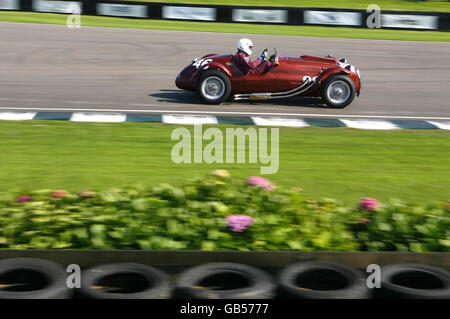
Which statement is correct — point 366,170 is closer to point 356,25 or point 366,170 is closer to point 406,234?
point 406,234

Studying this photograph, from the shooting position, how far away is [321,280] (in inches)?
174

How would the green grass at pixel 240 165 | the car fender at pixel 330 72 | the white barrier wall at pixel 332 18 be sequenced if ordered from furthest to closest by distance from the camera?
the white barrier wall at pixel 332 18 < the car fender at pixel 330 72 < the green grass at pixel 240 165

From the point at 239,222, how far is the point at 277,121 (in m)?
6.24

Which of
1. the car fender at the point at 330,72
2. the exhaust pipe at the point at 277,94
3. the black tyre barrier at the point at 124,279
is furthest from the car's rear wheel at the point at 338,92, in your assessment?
the black tyre barrier at the point at 124,279

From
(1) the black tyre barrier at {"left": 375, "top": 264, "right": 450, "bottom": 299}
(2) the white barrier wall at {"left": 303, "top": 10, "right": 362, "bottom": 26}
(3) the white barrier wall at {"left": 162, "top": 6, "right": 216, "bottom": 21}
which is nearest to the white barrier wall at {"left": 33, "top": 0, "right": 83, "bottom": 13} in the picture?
(3) the white barrier wall at {"left": 162, "top": 6, "right": 216, "bottom": 21}

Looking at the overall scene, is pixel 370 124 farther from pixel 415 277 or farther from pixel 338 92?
pixel 415 277

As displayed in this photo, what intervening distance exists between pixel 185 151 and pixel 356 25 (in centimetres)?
1516

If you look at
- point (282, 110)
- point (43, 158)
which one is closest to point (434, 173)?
point (282, 110)

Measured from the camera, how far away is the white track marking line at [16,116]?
10586mm

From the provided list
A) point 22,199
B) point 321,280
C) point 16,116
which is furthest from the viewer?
point 16,116

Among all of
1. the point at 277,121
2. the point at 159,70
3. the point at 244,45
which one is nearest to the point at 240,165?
the point at 277,121

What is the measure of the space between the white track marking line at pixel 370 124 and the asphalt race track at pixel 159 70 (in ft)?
1.90

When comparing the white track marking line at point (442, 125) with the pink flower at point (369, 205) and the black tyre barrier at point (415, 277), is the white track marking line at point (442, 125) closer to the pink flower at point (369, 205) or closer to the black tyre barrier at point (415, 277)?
the pink flower at point (369, 205)
